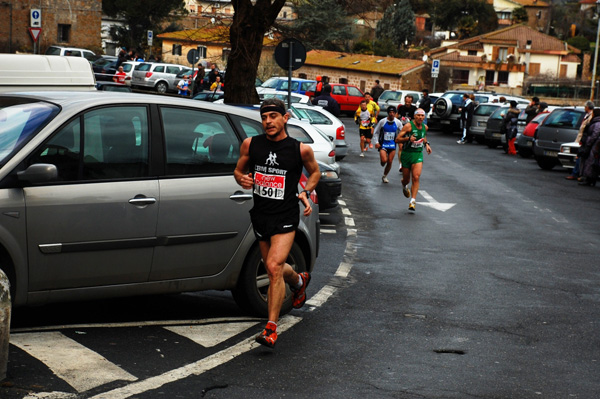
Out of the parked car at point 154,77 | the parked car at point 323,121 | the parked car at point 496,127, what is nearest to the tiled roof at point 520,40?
the parked car at point 154,77

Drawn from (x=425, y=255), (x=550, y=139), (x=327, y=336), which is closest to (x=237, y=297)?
(x=327, y=336)

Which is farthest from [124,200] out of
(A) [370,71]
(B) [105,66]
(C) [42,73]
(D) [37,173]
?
(A) [370,71]

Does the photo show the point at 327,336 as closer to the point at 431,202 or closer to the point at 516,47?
the point at 431,202

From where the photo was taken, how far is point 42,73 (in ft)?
42.5

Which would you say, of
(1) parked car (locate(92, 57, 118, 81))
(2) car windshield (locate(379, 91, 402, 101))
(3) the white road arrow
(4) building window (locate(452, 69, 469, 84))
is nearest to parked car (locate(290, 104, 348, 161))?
(3) the white road arrow

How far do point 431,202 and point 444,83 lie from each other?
6784 cm

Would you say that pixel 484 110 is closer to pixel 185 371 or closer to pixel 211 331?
pixel 211 331

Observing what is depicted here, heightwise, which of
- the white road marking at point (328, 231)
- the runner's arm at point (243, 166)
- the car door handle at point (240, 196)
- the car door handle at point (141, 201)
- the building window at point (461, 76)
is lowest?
the building window at point (461, 76)

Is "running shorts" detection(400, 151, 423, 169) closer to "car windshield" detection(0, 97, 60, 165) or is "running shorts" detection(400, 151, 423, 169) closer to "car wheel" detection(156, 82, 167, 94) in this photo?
"car windshield" detection(0, 97, 60, 165)

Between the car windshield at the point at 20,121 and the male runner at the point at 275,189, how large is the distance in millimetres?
1435

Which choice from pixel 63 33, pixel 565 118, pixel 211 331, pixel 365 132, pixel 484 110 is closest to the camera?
pixel 211 331

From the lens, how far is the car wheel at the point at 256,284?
25.4 feet

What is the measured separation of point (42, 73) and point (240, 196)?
6324mm

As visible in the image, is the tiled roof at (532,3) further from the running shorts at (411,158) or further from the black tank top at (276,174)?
the black tank top at (276,174)
